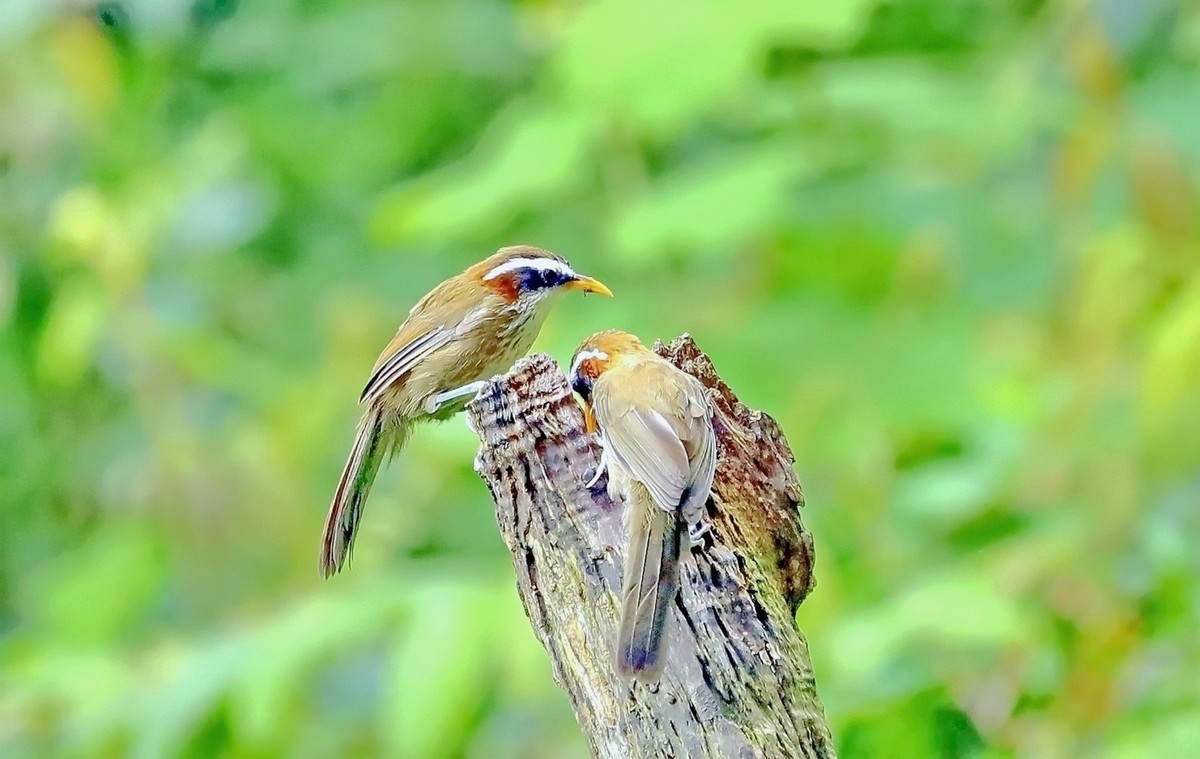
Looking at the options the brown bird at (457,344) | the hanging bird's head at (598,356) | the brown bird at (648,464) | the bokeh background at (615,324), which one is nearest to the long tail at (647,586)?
the brown bird at (648,464)

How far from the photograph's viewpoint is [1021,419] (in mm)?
4609

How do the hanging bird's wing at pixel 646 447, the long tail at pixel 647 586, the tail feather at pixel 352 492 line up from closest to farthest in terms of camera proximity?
the long tail at pixel 647 586 < the hanging bird's wing at pixel 646 447 < the tail feather at pixel 352 492

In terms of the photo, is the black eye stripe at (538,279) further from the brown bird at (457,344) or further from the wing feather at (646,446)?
the wing feather at (646,446)

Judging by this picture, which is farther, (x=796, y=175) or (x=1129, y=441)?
(x=796, y=175)

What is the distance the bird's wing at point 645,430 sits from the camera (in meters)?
2.75

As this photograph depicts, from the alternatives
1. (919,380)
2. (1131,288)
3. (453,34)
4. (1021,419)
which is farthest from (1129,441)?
(453,34)

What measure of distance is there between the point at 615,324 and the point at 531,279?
3.60 feet

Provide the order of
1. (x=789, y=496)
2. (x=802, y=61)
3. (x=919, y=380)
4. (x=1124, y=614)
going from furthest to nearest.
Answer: (x=802, y=61)
(x=919, y=380)
(x=1124, y=614)
(x=789, y=496)

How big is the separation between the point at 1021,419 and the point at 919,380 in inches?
29.4

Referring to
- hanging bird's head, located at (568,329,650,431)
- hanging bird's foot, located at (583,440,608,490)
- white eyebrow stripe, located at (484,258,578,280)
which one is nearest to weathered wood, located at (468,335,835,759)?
hanging bird's foot, located at (583,440,608,490)

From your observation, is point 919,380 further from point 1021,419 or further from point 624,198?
point 624,198

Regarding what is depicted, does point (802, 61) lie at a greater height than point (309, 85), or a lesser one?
lesser

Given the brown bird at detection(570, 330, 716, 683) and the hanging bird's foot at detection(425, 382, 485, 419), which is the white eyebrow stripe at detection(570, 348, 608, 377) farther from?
the hanging bird's foot at detection(425, 382, 485, 419)

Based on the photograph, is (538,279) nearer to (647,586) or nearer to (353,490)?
(353,490)
